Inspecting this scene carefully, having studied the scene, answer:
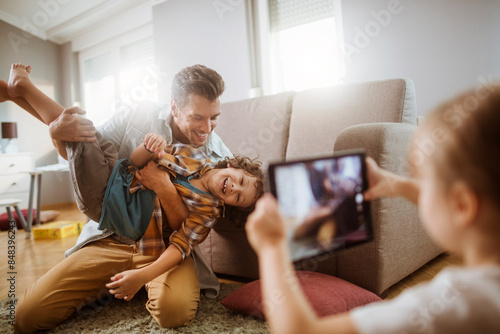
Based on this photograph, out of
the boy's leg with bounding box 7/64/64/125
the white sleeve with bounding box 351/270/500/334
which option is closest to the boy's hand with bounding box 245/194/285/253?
the white sleeve with bounding box 351/270/500/334

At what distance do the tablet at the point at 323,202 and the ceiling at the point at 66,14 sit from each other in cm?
408

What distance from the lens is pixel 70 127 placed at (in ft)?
4.04

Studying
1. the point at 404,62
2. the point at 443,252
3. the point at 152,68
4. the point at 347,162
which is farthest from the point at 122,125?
Result: the point at 152,68

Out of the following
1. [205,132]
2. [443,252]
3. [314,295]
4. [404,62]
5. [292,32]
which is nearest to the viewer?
[314,295]

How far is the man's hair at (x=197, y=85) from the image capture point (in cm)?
143

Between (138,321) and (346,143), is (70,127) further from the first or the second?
(346,143)

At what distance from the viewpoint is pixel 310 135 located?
71.2 inches

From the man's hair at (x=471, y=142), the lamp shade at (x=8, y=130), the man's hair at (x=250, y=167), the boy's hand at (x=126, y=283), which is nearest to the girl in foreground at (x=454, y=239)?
the man's hair at (x=471, y=142)

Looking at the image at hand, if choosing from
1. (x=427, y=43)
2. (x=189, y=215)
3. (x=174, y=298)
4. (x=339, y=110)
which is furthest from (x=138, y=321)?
(x=427, y=43)

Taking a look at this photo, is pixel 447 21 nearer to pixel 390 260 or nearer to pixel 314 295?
pixel 390 260

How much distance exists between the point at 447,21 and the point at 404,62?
0.35 m

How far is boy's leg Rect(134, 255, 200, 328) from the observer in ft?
3.75

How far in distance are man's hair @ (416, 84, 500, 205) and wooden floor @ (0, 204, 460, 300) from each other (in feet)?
3.39

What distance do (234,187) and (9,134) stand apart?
13.8ft
